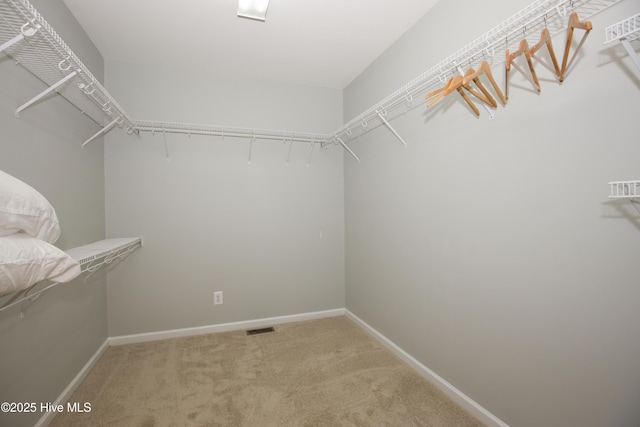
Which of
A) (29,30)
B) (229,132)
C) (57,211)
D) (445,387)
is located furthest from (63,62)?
(445,387)

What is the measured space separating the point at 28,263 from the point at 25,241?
93 mm

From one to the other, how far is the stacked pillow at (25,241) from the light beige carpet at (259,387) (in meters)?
1.18

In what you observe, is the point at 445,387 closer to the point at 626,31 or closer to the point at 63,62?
the point at 626,31

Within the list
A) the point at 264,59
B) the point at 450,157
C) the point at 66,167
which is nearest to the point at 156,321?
the point at 66,167

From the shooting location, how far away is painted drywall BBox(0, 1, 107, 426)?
1.34 m

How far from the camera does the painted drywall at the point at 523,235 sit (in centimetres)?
107

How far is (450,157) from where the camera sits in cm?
180

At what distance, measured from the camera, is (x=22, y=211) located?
937 mm

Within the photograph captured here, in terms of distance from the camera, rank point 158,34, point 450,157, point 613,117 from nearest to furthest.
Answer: point 613,117 → point 450,157 → point 158,34

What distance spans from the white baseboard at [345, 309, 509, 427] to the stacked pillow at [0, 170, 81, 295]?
2.14 meters

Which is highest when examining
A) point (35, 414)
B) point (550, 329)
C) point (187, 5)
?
point (187, 5)

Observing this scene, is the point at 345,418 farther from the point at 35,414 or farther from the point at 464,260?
the point at 35,414

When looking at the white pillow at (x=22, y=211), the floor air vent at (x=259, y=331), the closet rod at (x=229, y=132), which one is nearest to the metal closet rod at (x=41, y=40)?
A: the white pillow at (x=22, y=211)

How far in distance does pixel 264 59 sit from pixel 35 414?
2892 mm
